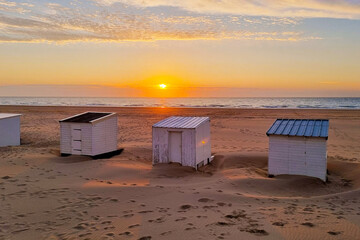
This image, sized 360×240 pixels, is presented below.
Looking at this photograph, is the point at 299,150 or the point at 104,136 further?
the point at 104,136

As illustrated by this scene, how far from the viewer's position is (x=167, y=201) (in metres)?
8.71

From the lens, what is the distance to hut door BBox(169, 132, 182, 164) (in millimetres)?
13555

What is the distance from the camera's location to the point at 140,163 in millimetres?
→ 14859

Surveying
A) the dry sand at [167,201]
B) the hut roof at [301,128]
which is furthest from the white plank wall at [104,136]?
the hut roof at [301,128]

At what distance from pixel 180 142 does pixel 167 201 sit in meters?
5.00

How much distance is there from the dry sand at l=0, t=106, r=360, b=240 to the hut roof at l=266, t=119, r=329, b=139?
5.61ft

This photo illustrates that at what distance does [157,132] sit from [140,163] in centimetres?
208

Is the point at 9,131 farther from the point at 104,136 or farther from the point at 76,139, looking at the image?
the point at 104,136

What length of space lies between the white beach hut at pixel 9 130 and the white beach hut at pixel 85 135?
495cm

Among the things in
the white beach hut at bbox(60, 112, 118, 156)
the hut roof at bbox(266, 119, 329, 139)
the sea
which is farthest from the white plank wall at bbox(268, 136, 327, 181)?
the sea

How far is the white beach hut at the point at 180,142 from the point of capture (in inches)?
524

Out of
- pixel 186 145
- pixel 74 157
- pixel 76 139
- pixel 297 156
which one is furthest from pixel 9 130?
pixel 297 156

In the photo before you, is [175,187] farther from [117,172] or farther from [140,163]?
[140,163]

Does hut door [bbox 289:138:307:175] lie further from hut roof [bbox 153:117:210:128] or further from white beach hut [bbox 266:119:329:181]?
hut roof [bbox 153:117:210:128]
